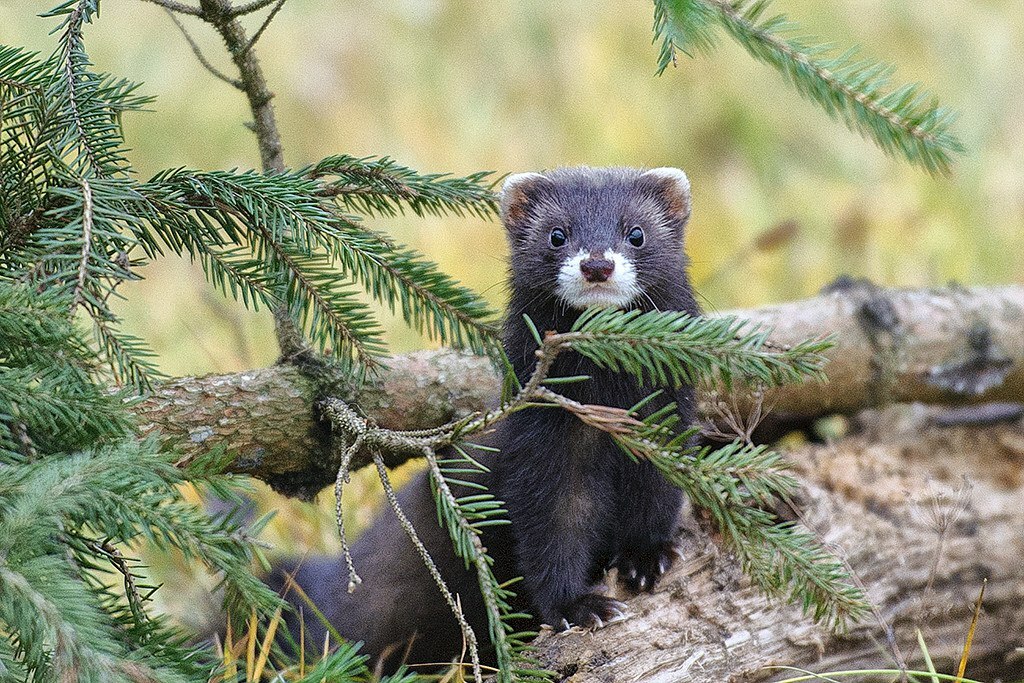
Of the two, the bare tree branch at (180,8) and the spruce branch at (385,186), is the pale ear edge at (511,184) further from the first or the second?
the bare tree branch at (180,8)

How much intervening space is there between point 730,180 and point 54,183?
5.58 metres

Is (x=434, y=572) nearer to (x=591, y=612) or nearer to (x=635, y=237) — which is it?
(x=591, y=612)

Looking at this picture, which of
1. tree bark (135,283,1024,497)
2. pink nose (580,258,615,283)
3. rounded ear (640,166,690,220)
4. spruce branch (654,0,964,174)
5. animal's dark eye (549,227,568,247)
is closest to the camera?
spruce branch (654,0,964,174)

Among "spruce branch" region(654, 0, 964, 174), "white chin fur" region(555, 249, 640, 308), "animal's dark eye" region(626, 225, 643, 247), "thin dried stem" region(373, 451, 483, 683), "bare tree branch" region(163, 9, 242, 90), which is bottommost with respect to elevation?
"thin dried stem" region(373, 451, 483, 683)

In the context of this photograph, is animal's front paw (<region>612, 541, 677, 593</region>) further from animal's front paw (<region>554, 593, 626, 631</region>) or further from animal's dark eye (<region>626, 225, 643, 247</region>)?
animal's dark eye (<region>626, 225, 643, 247</region>)

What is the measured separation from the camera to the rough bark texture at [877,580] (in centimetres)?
283

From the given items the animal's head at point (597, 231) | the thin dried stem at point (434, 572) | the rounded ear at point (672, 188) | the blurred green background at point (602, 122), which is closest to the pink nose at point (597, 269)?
the animal's head at point (597, 231)

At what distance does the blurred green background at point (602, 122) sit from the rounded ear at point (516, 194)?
2.76m

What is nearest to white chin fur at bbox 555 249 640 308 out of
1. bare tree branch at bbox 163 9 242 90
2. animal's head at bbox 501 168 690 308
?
animal's head at bbox 501 168 690 308

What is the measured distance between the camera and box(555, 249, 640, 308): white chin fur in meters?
2.68

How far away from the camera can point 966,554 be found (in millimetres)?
3508

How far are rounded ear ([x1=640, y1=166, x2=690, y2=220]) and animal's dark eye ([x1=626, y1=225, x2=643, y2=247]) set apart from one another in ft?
0.87

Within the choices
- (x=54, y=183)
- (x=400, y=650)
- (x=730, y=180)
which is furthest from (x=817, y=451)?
(x=730, y=180)

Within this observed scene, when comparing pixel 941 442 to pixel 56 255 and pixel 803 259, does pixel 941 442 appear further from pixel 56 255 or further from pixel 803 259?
pixel 56 255
